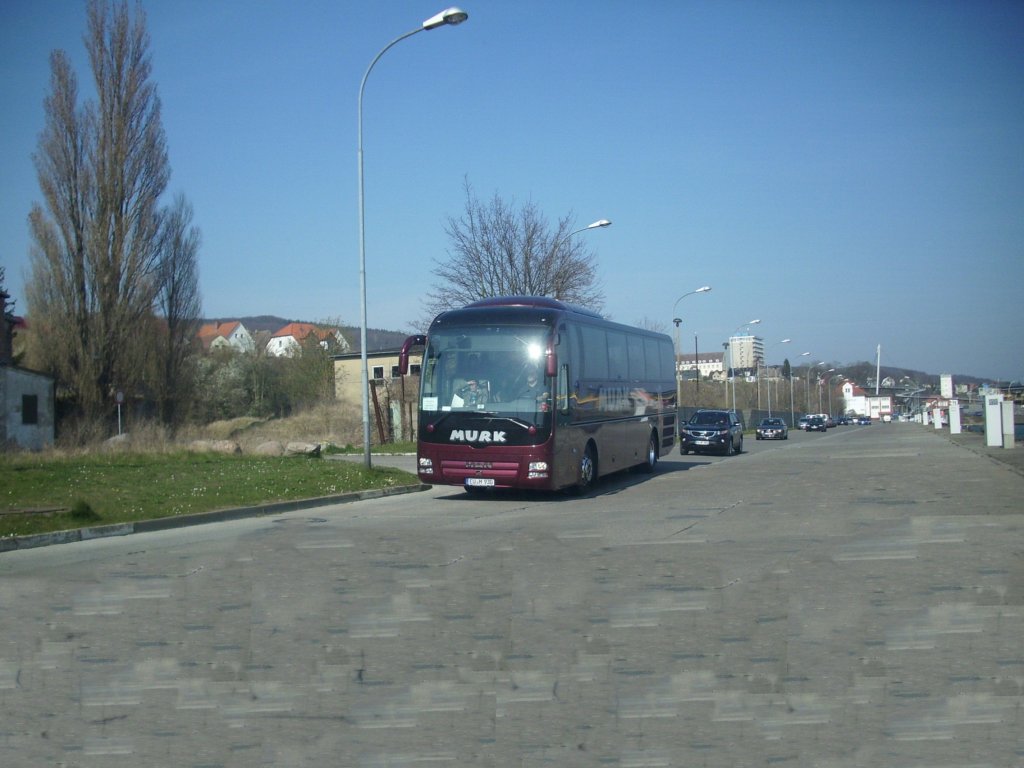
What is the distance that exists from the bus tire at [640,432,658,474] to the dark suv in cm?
1111

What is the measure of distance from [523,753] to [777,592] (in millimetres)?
4257

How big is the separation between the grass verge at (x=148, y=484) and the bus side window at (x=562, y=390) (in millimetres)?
4612

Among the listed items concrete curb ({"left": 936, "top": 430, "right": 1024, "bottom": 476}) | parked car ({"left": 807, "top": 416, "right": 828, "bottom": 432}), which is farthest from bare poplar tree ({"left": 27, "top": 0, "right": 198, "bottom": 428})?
parked car ({"left": 807, "top": 416, "right": 828, "bottom": 432})

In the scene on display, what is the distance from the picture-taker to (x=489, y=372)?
17641mm

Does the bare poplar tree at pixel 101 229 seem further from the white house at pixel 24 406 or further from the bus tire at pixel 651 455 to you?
the bus tire at pixel 651 455

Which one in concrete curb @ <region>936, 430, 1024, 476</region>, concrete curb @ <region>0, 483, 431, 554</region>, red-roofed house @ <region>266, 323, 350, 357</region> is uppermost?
red-roofed house @ <region>266, 323, 350, 357</region>

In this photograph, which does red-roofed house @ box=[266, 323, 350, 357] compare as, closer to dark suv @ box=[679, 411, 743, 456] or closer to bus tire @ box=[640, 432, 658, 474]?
dark suv @ box=[679, 411, 743, 456]

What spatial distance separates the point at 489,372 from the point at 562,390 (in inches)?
54.4

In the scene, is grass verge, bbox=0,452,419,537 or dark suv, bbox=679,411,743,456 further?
dark suv, bbox=679,411,743,456

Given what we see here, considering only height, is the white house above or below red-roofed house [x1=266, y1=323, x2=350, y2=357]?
below

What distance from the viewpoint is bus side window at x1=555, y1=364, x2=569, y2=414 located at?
1750 centimetres

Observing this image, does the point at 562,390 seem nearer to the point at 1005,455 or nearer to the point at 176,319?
the point at 1005,455

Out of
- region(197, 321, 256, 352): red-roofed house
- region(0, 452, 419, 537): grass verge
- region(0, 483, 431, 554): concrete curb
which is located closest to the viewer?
region(0, 483, 431, 554): concrete curb

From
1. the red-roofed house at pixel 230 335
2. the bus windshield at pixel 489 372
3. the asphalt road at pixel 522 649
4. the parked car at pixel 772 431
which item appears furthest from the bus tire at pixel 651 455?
the red-roofed house at pixel 230 335
